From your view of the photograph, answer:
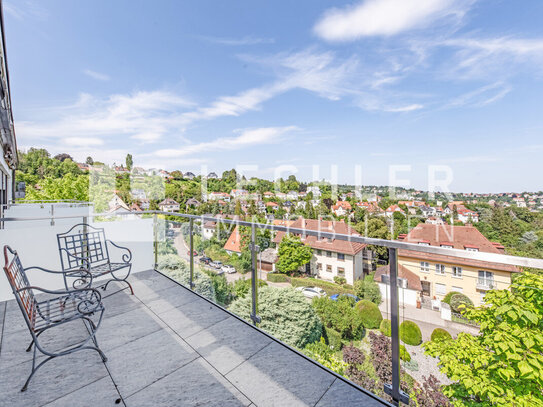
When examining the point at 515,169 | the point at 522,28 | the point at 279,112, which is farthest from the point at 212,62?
the point at 522,28

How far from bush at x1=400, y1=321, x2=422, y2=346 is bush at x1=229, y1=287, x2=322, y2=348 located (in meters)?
0.69

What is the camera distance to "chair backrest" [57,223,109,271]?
3.72 m

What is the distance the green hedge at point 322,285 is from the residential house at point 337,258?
0.05 metres

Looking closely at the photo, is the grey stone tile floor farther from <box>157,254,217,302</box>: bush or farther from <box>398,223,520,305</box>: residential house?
<box>398,223,520,305</box>: residential house

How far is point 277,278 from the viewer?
2.57 meters

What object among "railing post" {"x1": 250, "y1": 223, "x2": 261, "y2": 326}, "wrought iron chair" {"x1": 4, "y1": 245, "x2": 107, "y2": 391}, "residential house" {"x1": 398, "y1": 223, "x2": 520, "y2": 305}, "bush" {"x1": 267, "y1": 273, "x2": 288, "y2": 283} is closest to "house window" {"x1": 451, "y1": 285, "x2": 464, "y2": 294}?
"residential house" {"x1": 398, "y1": 223, "x2": 520, "y2": 305}

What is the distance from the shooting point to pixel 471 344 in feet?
5.40

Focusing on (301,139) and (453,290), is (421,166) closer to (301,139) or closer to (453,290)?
(301,139)

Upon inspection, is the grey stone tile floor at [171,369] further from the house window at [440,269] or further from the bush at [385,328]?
the house window at [440,269]

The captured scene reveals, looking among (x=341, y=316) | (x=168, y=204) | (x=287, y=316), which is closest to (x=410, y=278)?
(x=341, y=316)

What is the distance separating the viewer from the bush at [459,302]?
1.57 meters

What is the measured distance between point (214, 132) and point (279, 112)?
11.2 m

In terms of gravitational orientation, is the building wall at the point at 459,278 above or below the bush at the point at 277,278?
above

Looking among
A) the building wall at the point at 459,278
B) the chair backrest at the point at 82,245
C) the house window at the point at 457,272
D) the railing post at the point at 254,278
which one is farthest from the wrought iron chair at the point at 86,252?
the house window at the point at 457,272
